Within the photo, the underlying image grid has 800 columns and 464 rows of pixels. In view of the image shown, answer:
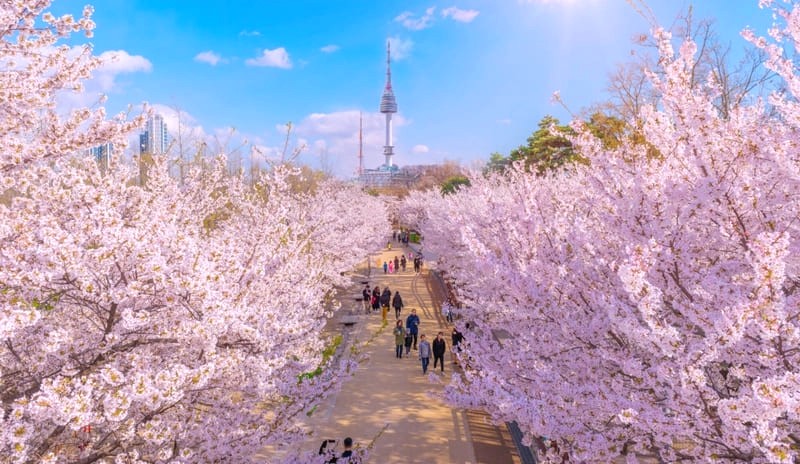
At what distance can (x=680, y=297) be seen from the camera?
436 centimetres

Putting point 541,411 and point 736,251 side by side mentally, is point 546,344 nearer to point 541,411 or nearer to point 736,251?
point 541,411

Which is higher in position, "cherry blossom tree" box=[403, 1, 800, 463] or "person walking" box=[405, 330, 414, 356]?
"cherry blossom tree" box=[403, 1, 800, 463]

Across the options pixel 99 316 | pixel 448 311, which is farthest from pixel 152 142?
pixel 99 316

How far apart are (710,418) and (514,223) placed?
16.8 ft

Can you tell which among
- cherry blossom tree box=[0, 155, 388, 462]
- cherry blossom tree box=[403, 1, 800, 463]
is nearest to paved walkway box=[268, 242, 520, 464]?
cherry blossom tree box=[403, 1, 800, 463]

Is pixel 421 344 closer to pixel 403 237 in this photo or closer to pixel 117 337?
pixel 117 337

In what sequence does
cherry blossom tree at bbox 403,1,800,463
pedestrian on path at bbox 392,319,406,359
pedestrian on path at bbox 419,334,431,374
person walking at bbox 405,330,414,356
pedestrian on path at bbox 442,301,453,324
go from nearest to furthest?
cherry blossom tree at bbox 403,1,800,463 < pedestrian on path at bbox 419,334,431,374 < pedestrian on path at bbox 392,319,406,359 < person walking at bbox 405,330,414,356 < pedestrian on path at bbox 442,301,453,324

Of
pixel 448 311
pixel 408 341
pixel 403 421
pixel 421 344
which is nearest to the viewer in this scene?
pixel 403 421

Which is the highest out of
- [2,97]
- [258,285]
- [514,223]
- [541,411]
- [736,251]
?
[2,97]

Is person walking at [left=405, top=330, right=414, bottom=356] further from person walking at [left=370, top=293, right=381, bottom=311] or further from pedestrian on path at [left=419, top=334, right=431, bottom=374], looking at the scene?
person walking at [left=370, top=293, right=381, bottom=311]

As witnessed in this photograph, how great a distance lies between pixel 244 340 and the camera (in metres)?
4.43

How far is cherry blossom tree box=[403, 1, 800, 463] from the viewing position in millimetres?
3084

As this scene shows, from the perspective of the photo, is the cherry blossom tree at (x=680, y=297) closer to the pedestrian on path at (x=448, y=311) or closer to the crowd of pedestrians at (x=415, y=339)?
the crowd of pedestrians at (x=415, y=339)

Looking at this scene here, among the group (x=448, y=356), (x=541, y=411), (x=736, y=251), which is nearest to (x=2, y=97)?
(x=541, y=411)
